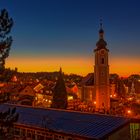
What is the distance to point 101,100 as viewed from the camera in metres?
67.2

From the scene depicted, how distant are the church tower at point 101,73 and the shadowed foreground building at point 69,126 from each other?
125 ft

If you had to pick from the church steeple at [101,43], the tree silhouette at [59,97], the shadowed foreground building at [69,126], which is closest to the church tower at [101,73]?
the church steeple at [101,43]

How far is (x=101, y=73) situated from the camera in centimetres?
6838

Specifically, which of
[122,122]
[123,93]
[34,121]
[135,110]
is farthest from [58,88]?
[123,93]

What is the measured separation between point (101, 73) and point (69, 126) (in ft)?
143

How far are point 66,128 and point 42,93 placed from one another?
204 ft

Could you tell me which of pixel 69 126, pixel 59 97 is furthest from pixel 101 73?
pixel 69 126

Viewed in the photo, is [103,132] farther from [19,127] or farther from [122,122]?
[19,127]

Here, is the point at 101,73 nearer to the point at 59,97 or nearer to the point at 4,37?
the point at 59,97

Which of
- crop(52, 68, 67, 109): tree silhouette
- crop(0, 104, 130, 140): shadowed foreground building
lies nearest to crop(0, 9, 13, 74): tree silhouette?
crop(0, 104, 130, 140): shadowed foreground building

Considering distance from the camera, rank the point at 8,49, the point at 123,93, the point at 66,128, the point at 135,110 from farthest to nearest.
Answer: the point at 123,93 < the point at 135,110 < the point at 66,128 < the point at 8,49

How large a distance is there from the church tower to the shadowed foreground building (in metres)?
38.2

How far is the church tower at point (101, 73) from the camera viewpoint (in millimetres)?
67375

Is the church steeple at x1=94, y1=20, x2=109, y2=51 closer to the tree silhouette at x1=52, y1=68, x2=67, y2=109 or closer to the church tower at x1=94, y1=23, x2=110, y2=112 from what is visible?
the church tower at x1=94, y1=23, x2=110, y2=112
